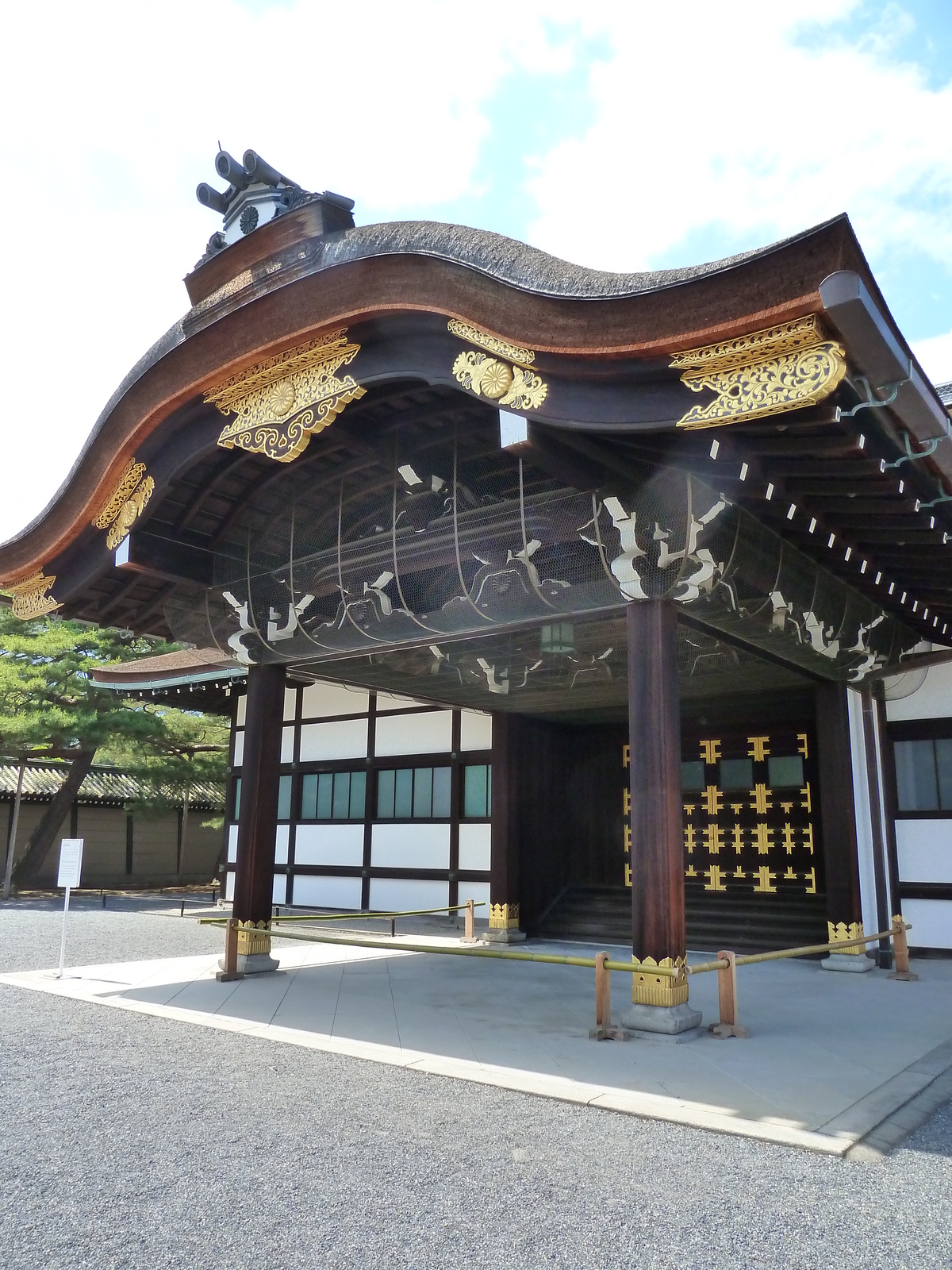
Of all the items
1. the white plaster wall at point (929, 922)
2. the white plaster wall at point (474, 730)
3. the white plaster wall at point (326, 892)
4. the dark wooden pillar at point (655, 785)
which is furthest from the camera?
the white plaster wall at point (326, 892)

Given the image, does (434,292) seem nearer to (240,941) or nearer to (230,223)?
(230,223)

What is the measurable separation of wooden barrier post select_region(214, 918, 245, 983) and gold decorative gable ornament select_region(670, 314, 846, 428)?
20.8ft

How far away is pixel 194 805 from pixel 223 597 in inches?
743

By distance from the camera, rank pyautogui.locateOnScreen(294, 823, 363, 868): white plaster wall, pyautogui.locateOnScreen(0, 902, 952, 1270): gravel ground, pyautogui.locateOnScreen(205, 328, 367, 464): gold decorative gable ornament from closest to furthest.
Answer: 1. pyautogui.locateOnScreen(0, 902, 952, 1270): gravel ground
2. pyautogui.locateOnScreen(205, 328, 367, 464): gold decorative gable ornament
3. pyautogui.locateOnScreen(294, 823, 363, 868): white plaster wall

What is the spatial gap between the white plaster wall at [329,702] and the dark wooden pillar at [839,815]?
8536 mm

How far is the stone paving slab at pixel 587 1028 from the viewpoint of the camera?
14.6 ft

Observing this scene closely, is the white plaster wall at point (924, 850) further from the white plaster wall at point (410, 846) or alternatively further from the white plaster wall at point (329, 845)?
the white plaster wall at point (329, 845)

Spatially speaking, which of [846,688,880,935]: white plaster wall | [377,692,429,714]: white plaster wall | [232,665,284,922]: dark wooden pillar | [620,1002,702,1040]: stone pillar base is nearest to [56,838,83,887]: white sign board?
[232,665,284,922]: dark wooden pillar

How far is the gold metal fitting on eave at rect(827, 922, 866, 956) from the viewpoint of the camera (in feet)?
30.0

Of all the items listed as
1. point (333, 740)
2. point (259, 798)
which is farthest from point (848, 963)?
point (333, 740)

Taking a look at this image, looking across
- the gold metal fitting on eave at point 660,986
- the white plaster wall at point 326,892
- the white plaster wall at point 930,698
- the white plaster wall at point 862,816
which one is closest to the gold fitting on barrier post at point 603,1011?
the gold metal fitting on eave at point 660,986

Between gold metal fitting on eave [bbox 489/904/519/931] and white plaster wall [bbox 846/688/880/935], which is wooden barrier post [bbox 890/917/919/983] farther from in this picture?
gold metal fitting on eave [bbox 489/904/519/931]

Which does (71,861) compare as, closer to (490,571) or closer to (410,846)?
(490,571)

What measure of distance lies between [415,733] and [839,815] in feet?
24.5
